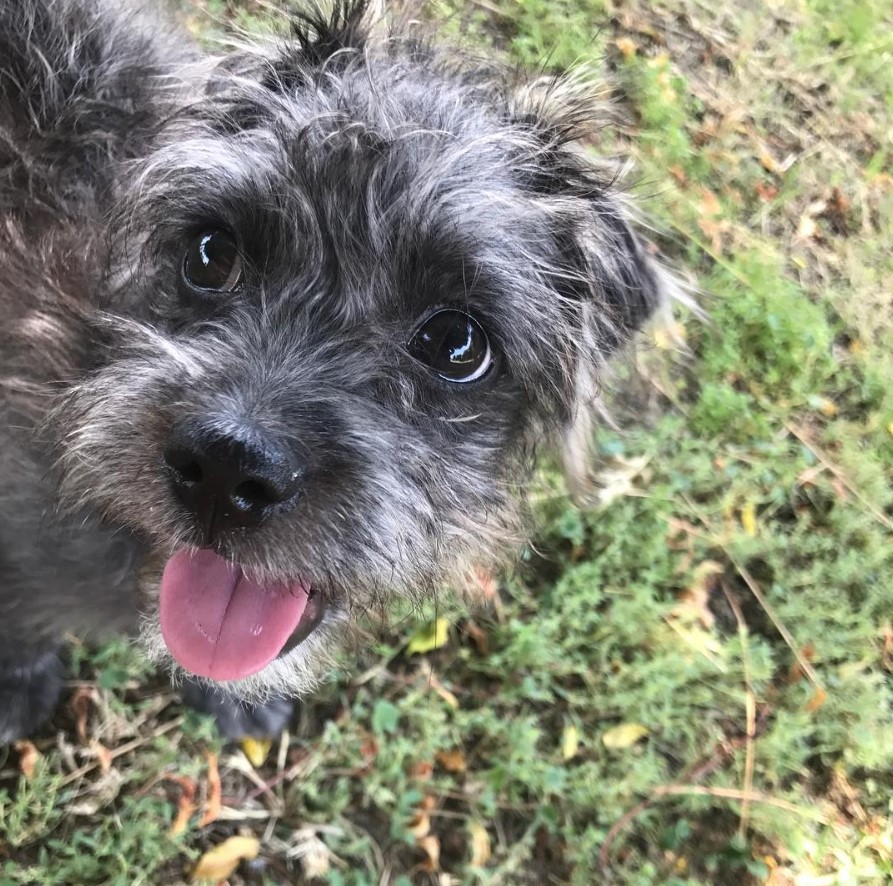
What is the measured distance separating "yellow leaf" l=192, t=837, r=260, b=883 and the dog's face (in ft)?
2.91

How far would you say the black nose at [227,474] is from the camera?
1536 mm

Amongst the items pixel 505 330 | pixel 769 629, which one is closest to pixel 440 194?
pixel 505 330

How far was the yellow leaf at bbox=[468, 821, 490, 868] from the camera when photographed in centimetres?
285

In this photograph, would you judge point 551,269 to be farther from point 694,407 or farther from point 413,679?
point 694,407

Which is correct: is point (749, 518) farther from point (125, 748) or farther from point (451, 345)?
point (125, 748)

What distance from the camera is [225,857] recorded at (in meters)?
2.68

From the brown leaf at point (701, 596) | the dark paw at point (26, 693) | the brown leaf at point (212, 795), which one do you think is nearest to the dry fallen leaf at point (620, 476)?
the brown leaf at point (701, 596)

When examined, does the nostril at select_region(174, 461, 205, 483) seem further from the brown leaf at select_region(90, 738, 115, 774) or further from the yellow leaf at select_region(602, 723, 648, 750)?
the yellow leaf at select_region(602, 723, 648, 750)

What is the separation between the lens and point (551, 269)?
202 centimetres

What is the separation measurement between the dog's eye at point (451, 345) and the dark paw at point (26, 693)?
163 cm

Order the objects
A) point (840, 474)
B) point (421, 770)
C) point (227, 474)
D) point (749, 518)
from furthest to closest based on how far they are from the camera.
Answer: point (840, 474), point (749, 518), point (421, 770), point (227, 474)

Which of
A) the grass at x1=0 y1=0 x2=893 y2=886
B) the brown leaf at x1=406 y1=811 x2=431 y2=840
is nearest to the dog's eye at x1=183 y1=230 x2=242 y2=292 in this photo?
the grass at x1=0 y1=0 x2=893 y2=886

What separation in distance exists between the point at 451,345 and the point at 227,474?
0.65m

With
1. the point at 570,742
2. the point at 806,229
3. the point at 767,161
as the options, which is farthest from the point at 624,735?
the point at 767,161
